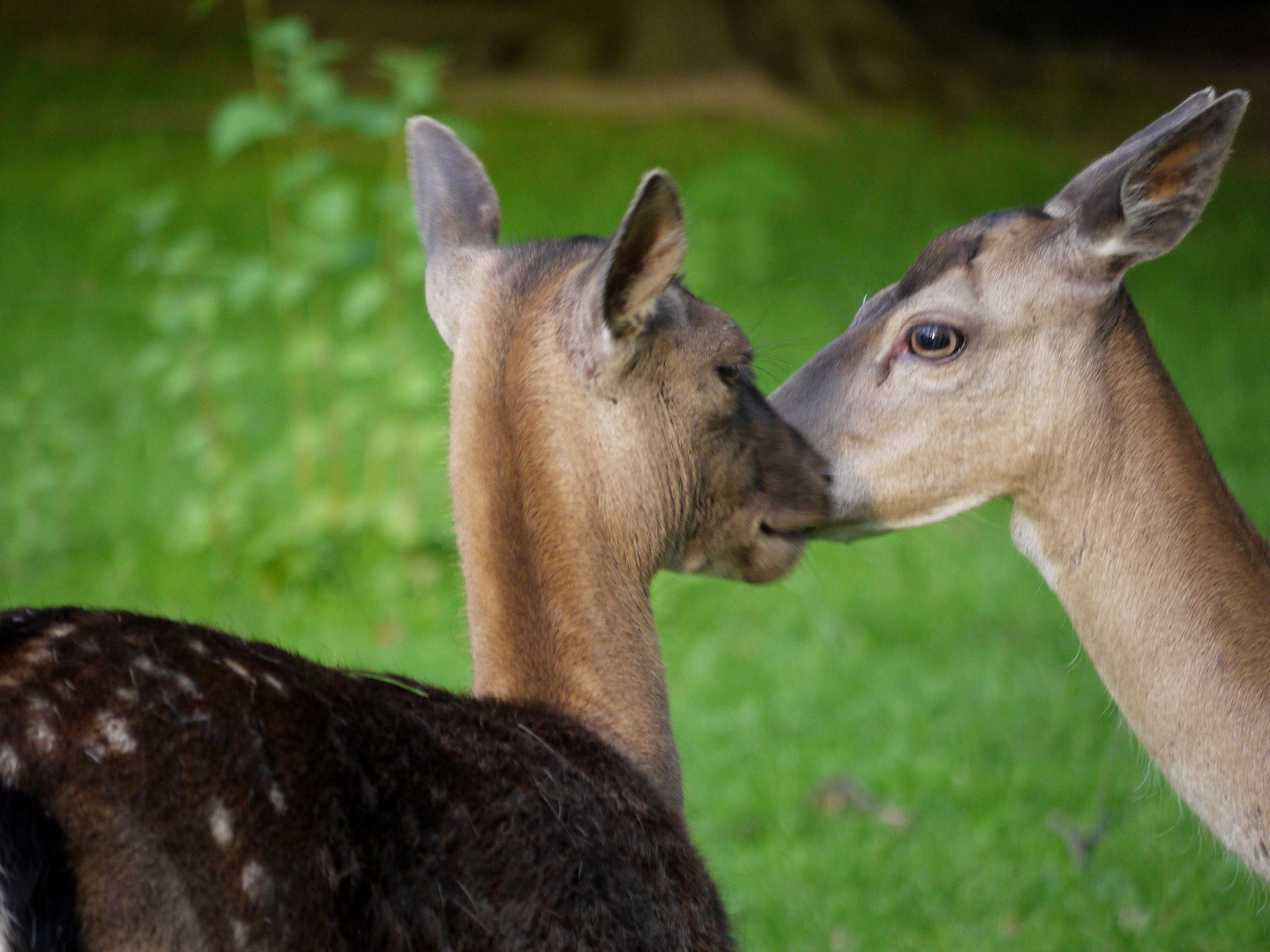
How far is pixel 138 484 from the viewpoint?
810 centimetres

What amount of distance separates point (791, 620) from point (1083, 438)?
3613mm

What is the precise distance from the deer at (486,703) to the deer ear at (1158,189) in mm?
799

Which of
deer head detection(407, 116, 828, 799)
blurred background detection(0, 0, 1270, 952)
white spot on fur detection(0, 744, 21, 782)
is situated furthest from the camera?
blurred background detection(0, 0, 1270, 952)

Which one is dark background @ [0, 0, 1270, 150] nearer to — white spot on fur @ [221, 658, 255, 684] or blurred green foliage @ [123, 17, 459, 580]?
blurred green foliage @ [123, 17, 459, 580]

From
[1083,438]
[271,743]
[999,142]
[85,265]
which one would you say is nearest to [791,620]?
[1083,438]

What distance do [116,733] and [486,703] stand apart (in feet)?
2.89

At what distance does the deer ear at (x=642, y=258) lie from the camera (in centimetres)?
278

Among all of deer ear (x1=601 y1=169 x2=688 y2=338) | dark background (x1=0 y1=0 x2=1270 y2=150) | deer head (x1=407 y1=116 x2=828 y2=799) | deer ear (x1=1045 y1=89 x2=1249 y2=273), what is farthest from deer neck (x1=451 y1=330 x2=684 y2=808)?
dark background (x1=0 y1=0 x2=1270 y2=150)

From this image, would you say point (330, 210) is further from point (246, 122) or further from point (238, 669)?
point (238, 669)

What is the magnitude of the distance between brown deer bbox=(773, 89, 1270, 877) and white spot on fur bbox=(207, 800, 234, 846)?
70.9 inches

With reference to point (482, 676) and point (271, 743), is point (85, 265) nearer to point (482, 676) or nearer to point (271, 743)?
point (482, 676)

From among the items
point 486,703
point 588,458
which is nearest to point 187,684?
point 486,703

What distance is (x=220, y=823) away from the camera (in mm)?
1976

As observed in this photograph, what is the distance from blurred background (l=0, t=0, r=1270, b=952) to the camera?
16.1 feet
